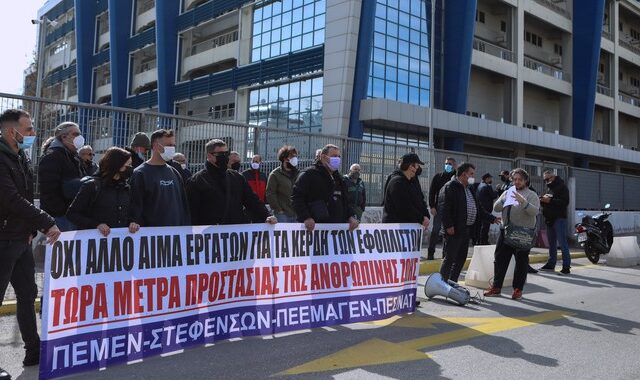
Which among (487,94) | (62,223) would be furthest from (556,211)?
(487,94)

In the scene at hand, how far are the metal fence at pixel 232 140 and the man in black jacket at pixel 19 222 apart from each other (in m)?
4.45

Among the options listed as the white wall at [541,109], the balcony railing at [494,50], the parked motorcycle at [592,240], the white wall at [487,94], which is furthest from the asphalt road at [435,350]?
the white wall at [541,109]

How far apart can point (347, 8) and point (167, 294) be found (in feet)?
87.7

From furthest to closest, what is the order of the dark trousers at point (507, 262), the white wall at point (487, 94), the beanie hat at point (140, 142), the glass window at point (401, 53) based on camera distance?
1. the white wall at point (487, 94)
2. the glass window at point (401, 53)
3. the dark trousers at point (507, 262)
4. the beanie hat at point (140, 142)

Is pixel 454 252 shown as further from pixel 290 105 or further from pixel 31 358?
pixel 290 105

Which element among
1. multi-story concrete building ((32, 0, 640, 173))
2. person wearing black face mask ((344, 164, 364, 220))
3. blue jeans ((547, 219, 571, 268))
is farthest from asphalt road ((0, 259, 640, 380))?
multi-story concrete building ((32, 0, 640, 173))

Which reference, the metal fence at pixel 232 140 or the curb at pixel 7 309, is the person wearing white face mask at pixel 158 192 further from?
the metal fence at pixel 232 140

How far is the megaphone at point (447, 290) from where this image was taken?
22.0 ft

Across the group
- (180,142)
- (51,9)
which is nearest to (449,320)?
(180,142)

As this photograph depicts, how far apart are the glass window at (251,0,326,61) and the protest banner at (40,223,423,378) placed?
26253 millimetres

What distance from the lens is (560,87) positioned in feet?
137

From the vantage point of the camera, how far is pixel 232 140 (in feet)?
36.2

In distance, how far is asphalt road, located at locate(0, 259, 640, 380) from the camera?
404cm

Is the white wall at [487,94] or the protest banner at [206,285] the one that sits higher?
the white wall at [487,94]
